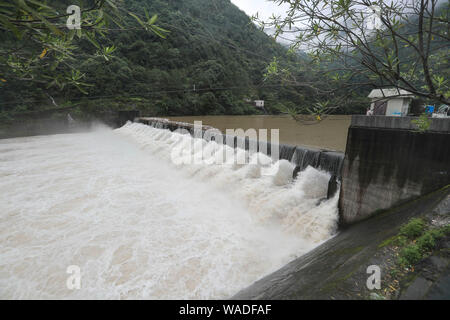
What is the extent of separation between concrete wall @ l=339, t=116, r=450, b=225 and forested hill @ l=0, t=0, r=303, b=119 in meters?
12.2

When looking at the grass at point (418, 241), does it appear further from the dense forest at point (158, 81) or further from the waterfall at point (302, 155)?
the dense forest at point (158, 81)

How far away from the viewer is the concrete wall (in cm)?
284

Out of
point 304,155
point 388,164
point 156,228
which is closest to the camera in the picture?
point 388,164

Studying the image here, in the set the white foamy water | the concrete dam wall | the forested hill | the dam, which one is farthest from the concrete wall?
the forested hill

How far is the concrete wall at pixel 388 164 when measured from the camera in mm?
2842

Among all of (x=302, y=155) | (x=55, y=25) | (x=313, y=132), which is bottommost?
(x=302, y=155)

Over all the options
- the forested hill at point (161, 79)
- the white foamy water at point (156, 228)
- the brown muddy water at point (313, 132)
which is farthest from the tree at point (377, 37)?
the forested hill at point (161, 79)

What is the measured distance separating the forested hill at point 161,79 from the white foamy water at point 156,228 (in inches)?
449

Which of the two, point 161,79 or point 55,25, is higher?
point 161,79

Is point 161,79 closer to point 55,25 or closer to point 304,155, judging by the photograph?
point 304,155

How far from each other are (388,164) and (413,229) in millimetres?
1369

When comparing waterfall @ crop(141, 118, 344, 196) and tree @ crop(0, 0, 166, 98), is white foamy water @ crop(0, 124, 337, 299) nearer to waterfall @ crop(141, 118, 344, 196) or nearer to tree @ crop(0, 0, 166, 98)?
waterfall @ crop(141, 118, 344, 196)

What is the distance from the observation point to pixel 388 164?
323cm

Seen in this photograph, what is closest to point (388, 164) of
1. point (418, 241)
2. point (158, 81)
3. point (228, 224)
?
point (418, 241)
